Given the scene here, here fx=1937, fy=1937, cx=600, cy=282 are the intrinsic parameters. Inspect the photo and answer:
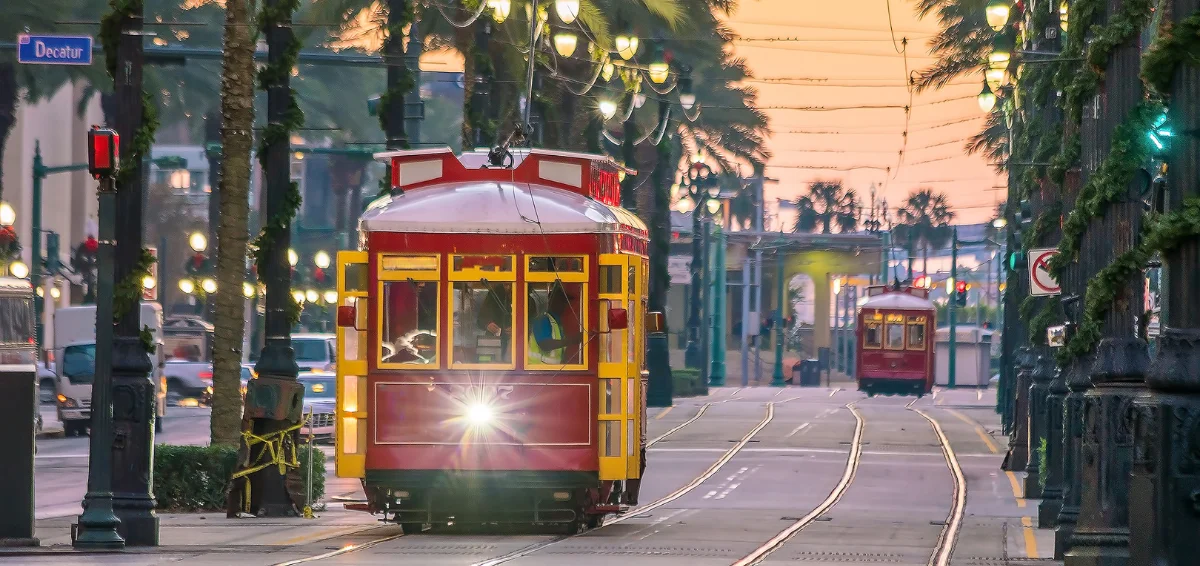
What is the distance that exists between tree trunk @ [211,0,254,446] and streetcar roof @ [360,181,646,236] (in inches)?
186

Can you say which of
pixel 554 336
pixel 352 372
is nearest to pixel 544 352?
pixel 554 336

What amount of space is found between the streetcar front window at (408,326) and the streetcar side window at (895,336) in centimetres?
4544

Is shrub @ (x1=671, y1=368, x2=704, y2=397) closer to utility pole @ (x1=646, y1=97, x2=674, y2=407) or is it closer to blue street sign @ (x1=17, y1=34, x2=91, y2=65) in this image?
utility pole @ (x1=646, y1=97, x2=674, y2=407)

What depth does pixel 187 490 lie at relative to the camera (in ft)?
75.7

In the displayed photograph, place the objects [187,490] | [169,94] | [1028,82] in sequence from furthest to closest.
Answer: [169,94]
[1028,82]
[187,490]

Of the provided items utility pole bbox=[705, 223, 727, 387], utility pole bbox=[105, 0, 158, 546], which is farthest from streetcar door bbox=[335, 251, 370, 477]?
utility pole bbox=[705, 223, 727, 387]

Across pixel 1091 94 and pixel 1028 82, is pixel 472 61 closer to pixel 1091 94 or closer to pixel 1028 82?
pixel 1028 82

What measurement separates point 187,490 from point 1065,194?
1075 centimetres

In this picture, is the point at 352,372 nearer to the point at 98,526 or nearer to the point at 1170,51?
the point at 98,526

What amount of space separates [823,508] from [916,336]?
3921cm

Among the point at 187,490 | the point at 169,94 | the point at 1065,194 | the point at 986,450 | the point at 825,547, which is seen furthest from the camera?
the point at 169,94

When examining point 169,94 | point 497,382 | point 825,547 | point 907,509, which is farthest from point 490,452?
point 169,94

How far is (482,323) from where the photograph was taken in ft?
60.6

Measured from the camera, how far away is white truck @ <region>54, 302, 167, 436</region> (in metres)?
41.8
